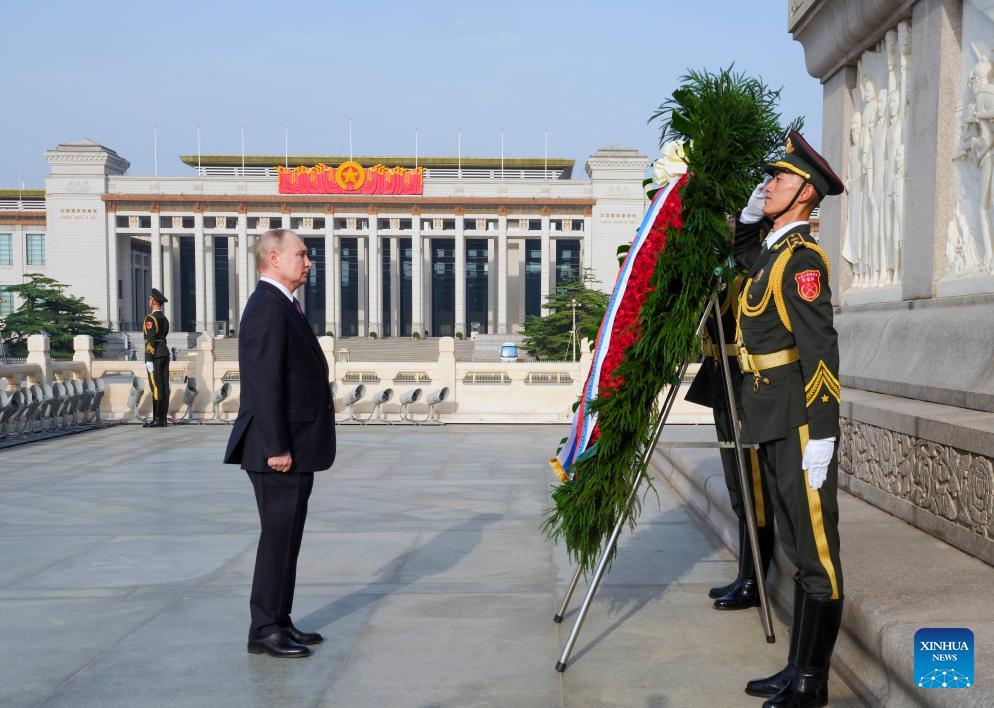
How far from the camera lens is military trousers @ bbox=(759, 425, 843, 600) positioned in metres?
2.99

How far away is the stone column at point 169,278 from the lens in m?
67.6

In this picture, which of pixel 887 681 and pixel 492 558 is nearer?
pixel 887 681

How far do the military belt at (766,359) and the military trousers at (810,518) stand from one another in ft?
0.84

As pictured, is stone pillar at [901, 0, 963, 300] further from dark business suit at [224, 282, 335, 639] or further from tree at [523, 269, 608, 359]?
tree at [523, 269, 608, 359]

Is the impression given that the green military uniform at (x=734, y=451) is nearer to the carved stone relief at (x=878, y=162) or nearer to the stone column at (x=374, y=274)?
the carved stone relief at (x=878, y=162)

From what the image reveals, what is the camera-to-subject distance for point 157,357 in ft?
48.0

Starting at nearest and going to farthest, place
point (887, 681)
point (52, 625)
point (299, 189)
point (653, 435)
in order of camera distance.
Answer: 1. point (887, 681)
2. point (653, 435)
3. point (52, 625)
4. point (299, 189)

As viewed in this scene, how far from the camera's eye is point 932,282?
545 centimetres

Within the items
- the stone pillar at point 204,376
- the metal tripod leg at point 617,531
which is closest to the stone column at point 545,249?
the stone pillar at point 204,376

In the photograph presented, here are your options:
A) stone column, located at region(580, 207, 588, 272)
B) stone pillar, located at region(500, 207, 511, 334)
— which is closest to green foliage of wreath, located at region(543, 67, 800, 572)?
stone column, located at region(580, 207, 588, 272)

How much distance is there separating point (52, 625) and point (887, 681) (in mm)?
3753

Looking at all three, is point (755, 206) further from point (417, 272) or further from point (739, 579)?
point (417, 272)

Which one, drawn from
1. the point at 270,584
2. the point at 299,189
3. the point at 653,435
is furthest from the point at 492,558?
the point at 299,189

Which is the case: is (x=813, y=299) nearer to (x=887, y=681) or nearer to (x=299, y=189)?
(x=887, y=681)
